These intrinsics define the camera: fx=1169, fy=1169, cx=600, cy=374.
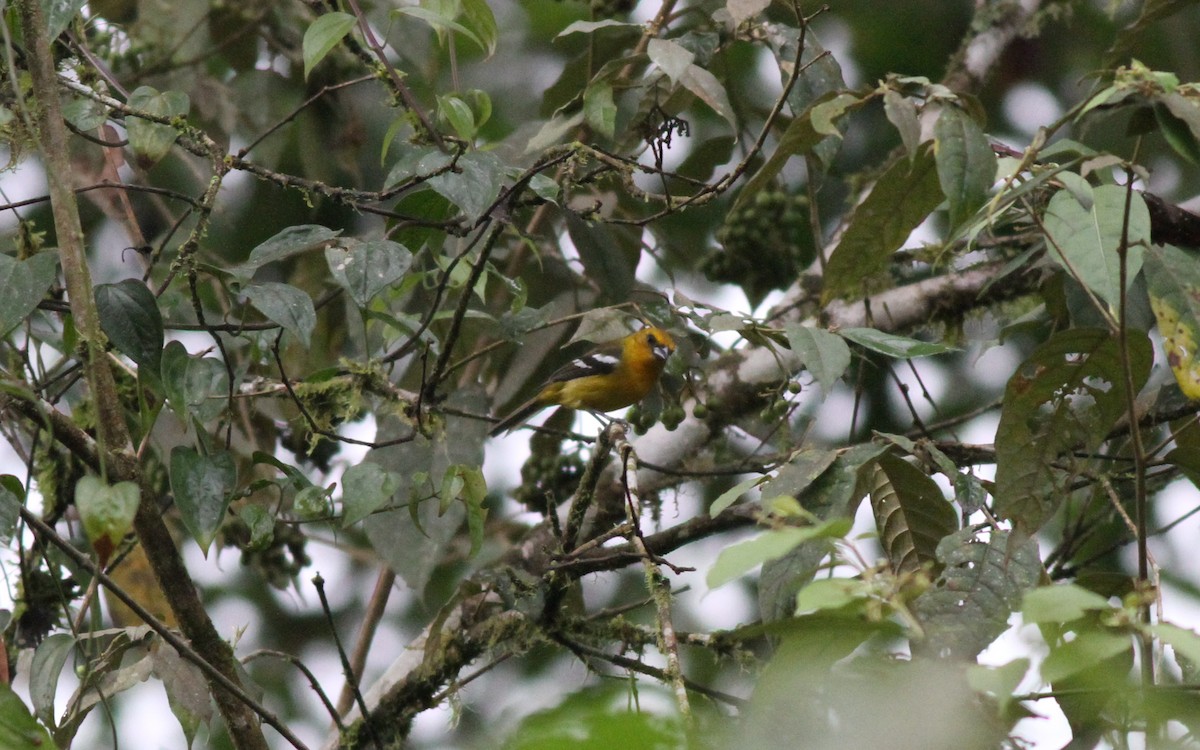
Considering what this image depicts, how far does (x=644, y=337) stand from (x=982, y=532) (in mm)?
3035

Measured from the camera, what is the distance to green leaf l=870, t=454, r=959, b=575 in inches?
85.0

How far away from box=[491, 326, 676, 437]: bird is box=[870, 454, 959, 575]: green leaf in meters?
2.24

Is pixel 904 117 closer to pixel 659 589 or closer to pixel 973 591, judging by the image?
pixel 973 591

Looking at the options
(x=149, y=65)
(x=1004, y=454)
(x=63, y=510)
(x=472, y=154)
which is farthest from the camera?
(x=149, y=65)

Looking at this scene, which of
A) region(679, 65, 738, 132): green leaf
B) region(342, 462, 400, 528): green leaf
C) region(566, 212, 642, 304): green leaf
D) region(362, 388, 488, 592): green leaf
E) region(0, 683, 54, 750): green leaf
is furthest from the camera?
region(566, 212, 642, 304): green leaf

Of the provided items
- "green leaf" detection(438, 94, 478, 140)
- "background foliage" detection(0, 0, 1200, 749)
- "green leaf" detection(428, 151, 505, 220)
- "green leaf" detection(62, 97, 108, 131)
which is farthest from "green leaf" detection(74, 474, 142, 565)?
"green leaf" detection(438, 94, 478, 140)

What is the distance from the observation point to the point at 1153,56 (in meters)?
5.45

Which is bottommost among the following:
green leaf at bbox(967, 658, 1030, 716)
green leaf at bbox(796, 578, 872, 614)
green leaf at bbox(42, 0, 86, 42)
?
green leaf at bbox(967, 658, 1030, 716)

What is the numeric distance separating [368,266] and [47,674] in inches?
37.6

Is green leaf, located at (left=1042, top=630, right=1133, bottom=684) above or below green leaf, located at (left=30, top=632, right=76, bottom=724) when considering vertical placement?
below

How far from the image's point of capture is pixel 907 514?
219 centimetres

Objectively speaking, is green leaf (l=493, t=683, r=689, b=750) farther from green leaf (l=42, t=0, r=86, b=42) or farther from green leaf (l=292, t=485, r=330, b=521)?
green leaf (l=42, t=0, r=86, b=42)

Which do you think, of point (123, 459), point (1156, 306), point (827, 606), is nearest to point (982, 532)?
point (1156, 306)

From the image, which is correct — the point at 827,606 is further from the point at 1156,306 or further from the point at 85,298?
the point at 85,298
